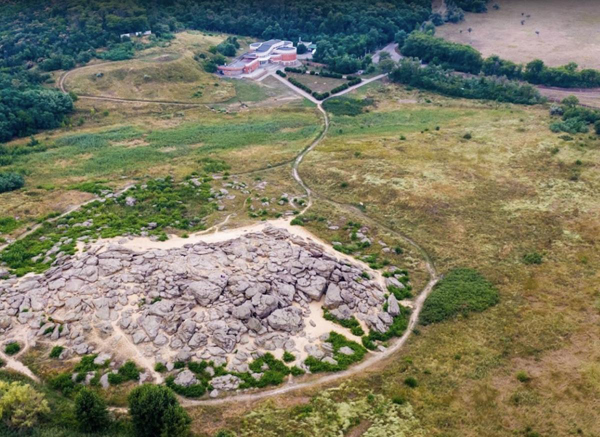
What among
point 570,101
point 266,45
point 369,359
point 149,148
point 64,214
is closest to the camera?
point 369,359

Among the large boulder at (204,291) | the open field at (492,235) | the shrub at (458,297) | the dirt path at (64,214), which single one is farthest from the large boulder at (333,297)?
the dirt path at (64,214)

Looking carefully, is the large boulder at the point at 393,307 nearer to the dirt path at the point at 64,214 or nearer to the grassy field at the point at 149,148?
the grassy field at the point at 149,148

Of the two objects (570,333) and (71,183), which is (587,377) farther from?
(71,183)

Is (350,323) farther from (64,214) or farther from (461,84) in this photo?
(461,84)

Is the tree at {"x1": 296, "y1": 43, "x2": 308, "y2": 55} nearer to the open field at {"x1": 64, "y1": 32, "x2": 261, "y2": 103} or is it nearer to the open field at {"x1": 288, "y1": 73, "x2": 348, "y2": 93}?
the open field at {"x1": 288, "y1": 73, "x2": 348, "y2": 93}

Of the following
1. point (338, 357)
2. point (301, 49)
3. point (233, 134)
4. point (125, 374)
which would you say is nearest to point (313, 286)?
point (338, 357)

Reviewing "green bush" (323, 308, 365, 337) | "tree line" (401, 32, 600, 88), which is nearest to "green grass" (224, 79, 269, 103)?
"tree line" (401, 32, 600, 88)

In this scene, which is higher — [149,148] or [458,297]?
[458,297]

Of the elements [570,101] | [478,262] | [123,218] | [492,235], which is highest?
[123,218]
